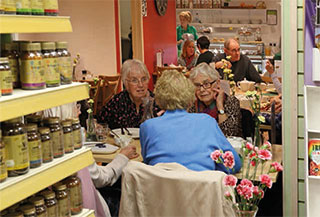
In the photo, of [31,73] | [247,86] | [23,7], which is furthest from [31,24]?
[247,86]

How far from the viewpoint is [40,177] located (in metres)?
1.84

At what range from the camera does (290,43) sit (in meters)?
3.47

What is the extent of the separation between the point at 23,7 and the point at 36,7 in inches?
2.5

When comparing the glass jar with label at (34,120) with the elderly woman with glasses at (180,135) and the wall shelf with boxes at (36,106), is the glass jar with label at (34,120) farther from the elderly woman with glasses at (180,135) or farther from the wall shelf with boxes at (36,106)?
the elderly woman with glasses at (180,135)

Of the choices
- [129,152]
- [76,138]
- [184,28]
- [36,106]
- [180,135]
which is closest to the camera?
[36,106]

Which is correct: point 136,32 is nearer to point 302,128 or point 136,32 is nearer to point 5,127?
point 302,128

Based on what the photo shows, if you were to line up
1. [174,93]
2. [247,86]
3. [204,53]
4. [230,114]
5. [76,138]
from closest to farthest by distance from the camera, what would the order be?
[76,138]
[174,93]
[230,114]
[247,86]
[204,53]

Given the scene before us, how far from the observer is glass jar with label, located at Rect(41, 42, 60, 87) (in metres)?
1.90

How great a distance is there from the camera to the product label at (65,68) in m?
1.99

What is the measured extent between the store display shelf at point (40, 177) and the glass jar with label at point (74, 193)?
75mm

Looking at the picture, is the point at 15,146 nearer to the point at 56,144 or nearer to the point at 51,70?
the point at 56,144

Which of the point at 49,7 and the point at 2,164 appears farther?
the point at 49,7

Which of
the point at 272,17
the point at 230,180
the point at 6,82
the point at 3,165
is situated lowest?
the point at 230,180

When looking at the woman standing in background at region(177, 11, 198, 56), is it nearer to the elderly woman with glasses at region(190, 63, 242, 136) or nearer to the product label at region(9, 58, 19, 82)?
the elderly woman with glasses at region(190, 63, 242, 136)
